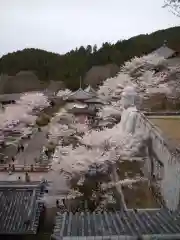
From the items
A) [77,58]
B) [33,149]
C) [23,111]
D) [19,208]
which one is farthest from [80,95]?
[19,208]

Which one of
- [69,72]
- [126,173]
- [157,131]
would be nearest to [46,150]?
[126,173]

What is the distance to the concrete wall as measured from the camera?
20.4 feet

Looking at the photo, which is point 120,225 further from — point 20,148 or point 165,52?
point 165,52

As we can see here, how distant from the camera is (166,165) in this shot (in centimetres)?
687

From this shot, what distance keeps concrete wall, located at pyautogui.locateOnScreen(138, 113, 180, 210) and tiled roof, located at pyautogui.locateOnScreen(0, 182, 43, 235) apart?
8.90ft

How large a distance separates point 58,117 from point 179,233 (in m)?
14.0

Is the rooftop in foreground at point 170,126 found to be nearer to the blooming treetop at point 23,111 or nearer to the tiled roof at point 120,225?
the tiled roof at point 120,225

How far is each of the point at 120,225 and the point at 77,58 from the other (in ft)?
96.8

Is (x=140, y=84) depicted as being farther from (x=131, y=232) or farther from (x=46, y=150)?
(x=131, y=232)

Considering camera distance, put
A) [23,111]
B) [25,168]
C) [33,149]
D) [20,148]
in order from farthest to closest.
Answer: [23,111]
[20,148]
[33,149]
[25,168]

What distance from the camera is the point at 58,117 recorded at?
16.8 meters

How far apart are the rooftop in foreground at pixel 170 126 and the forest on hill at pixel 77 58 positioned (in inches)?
511

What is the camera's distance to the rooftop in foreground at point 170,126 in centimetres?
767

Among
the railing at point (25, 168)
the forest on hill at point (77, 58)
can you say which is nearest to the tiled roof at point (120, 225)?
the railing at point (25, 168)
